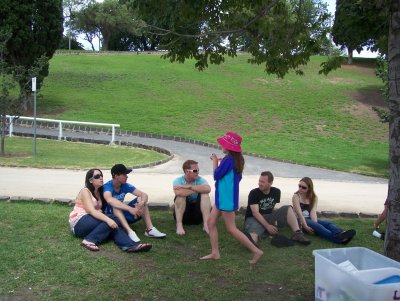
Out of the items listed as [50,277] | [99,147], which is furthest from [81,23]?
[50,277]

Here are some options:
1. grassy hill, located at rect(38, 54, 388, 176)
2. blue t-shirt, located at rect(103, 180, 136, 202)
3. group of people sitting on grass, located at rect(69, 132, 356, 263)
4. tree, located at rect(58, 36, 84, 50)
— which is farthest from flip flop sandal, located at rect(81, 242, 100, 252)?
tree, located at rect(58, 36, 84, 50)

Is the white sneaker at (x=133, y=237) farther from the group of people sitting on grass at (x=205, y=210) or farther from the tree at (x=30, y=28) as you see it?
the tree at (x=30, y=28)

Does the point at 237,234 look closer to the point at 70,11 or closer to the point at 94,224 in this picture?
the point at 94,224

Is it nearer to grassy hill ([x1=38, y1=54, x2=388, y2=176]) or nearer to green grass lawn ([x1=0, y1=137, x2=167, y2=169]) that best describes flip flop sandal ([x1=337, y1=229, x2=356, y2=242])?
green grass lawn ([x1=0, y1=137, x2=167, y2=169])

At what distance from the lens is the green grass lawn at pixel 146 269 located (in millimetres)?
4457

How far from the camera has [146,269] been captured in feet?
16.6

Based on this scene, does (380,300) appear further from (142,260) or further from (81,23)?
(81,23)

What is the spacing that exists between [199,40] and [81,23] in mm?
68762

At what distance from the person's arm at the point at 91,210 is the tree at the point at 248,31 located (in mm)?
2413

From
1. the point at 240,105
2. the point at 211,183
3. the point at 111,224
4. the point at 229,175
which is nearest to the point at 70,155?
the point at 211,183

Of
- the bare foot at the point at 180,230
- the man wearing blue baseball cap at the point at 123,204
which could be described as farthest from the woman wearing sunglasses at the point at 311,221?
the man wearing blue baseball cap at the point at 123,204

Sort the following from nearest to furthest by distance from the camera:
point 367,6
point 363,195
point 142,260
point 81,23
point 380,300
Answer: point 380,300
point 142,260
point 367,6
point 363,195
point 81,23

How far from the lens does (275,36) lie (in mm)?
7246

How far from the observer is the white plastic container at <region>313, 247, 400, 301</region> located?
3.35m
